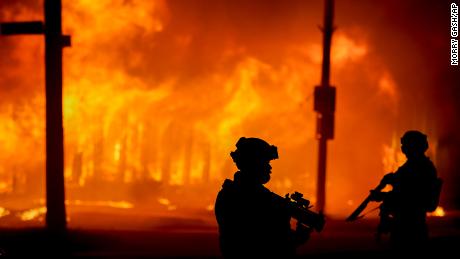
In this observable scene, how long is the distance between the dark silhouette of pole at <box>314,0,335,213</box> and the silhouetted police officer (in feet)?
29.2

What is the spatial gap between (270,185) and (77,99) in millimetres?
6114

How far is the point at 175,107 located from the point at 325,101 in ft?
16.2

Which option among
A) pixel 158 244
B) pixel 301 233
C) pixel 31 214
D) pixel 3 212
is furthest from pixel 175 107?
pixel 301 233

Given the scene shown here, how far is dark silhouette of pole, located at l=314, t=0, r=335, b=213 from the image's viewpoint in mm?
13930

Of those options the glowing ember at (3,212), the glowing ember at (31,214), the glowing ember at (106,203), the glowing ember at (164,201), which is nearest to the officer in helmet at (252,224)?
the glowing ember at (31,214)

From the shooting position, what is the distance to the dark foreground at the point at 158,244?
9203 mm

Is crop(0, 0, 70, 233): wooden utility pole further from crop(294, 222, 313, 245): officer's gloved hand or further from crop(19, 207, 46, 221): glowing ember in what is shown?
crop(294, 222, 313, 245): officer's gloved hand

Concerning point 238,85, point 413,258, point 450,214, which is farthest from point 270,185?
point 413,258

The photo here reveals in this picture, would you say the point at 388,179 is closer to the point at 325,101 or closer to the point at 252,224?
the point at 252,224

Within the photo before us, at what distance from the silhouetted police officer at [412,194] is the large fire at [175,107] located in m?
10.7

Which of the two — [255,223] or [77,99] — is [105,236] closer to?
[77,99]

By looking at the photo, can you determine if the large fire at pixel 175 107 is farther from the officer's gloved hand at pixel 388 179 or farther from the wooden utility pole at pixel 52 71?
the officer's gloved hand at pixel 388 179

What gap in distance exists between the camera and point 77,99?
52.6 ft

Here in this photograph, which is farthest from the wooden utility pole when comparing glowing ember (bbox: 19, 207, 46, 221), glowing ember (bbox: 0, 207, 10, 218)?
glowing ember (bbox: 0, 207, 10, 218)
